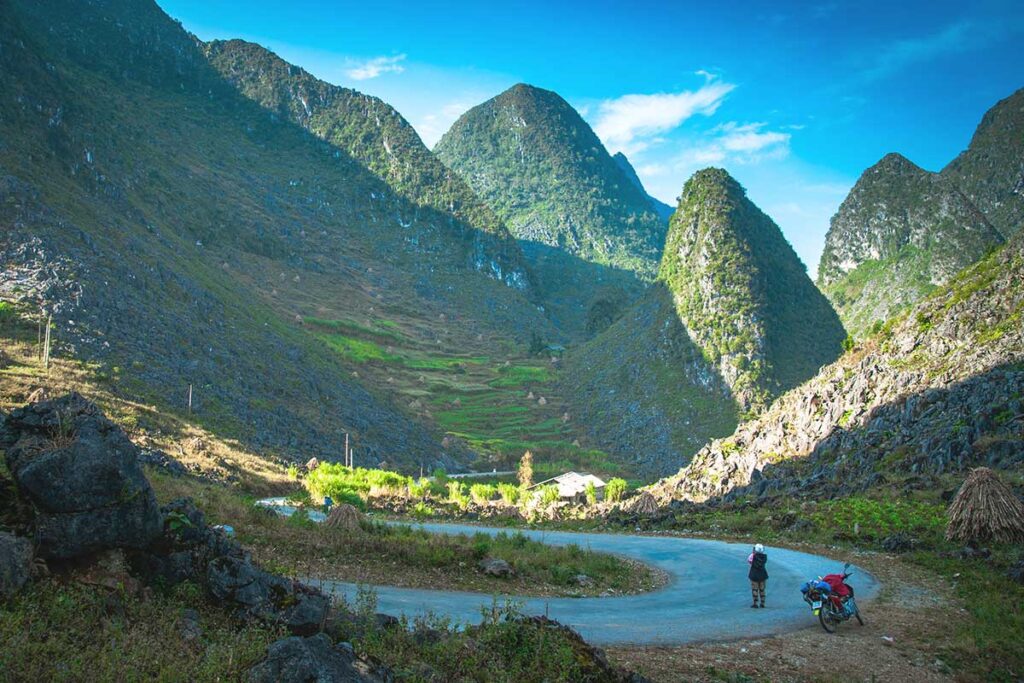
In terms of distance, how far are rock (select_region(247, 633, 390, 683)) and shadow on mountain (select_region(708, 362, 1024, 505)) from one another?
2703cm

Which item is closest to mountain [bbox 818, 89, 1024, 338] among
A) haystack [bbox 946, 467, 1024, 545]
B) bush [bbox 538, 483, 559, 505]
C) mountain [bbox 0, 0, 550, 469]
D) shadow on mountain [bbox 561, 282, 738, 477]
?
shadow on mountain [bbox 561, 282, 738, 477]

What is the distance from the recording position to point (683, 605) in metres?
14.6

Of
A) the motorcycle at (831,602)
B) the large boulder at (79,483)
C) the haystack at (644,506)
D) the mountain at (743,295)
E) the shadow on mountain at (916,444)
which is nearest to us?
the large boulder at (79,483)

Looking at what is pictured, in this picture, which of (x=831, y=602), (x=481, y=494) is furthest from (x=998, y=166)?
(x=831, y=602)

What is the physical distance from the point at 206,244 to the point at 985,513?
103684 mm

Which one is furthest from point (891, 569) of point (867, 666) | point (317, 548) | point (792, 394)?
point (792, 394)

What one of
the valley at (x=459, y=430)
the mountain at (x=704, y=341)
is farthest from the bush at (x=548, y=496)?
the mountain at (x=704, y=341)

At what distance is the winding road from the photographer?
11.9 metres

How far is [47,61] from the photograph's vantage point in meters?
78.8

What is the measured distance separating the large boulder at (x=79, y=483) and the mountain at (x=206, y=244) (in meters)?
36.9

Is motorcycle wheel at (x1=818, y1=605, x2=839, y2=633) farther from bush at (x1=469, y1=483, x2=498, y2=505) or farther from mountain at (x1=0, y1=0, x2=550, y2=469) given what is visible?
mountain at (x1=0, y1=0, x2=550, y2=469)

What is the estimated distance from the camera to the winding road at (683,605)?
11922mm

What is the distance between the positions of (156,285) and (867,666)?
200 ft

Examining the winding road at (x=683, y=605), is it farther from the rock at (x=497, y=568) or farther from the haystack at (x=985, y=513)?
the haystack at (x=985, y=513)
